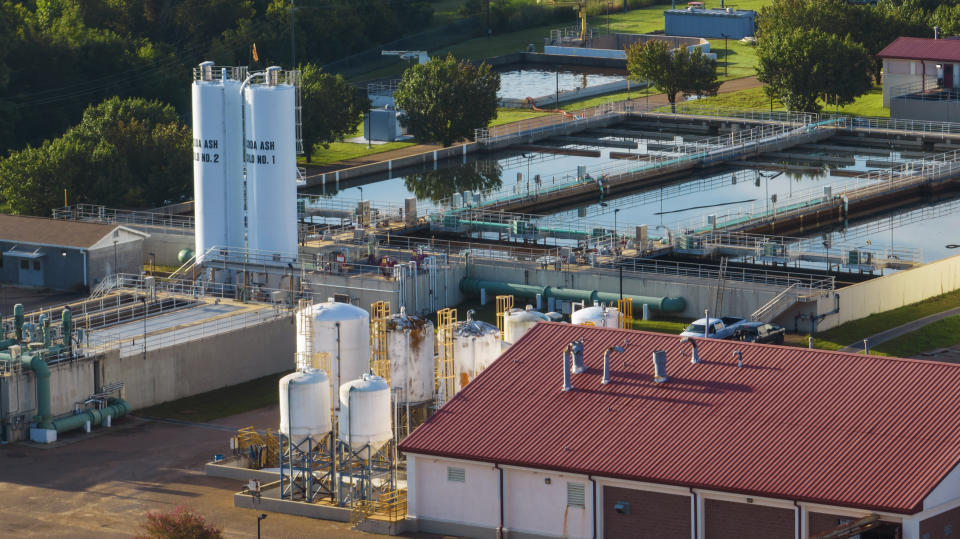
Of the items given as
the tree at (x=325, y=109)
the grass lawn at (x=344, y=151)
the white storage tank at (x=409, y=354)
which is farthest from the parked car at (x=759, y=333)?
the grass lawn at (x=344, y=151)

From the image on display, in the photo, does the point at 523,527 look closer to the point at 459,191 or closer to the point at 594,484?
the point at 594,484

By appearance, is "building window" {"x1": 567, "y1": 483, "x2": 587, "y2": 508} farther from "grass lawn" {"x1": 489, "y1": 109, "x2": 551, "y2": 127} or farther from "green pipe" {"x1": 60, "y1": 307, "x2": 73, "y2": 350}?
"grass lawn" {"x1": 489, "y1": 109, "x2": 551, "y2": 127}

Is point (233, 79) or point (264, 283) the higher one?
point (233, 79)

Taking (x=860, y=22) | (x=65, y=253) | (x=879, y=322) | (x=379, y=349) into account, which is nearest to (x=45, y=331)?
(x=379, y=349)

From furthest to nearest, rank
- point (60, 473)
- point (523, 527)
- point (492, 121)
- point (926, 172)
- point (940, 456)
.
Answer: point (492, 121) → point (926, 172) → point (60, 473) → point (523, 527) → point (940, 456)

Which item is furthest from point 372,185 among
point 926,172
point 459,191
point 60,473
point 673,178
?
point 60,473

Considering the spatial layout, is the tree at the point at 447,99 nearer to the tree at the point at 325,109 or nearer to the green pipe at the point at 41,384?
the tree at the point at 325,109

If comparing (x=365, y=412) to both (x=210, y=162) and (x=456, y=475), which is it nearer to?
(x=456, y=475)
